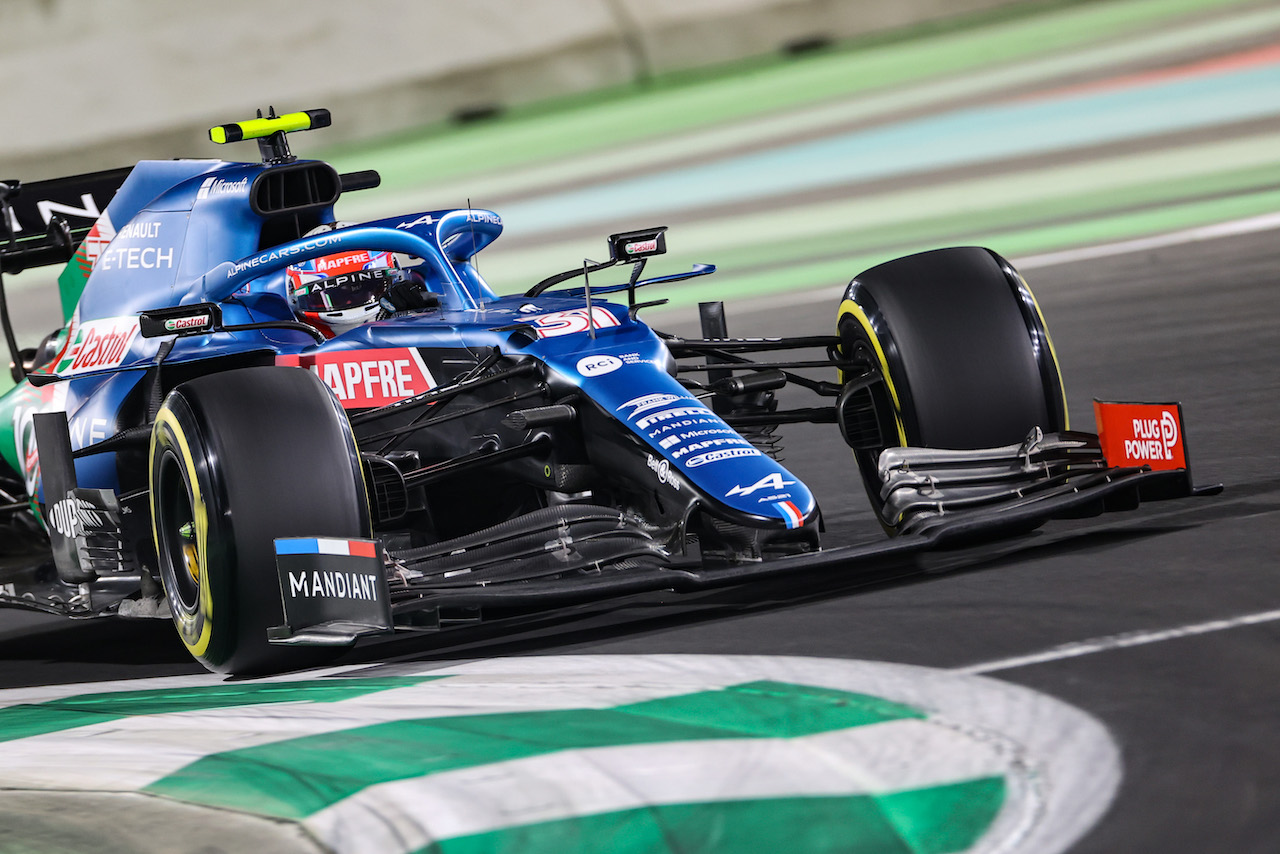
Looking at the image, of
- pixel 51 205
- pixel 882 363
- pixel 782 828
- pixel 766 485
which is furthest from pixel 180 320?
pixel 782 828

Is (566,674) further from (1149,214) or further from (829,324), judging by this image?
(1149,214)

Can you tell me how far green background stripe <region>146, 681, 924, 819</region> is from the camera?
446 cm

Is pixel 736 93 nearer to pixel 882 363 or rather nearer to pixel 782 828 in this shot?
pixel 882 363

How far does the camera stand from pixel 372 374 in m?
7.15

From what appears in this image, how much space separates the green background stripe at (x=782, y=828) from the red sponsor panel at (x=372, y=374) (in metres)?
3.32

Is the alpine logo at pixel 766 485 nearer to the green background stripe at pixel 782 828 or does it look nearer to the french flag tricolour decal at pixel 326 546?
the french flag tricolour decal at pixel 326 546

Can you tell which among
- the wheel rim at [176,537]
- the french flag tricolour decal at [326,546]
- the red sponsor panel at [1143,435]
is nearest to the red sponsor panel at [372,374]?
the wheel rim at [176,537]

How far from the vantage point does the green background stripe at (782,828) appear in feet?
12.3

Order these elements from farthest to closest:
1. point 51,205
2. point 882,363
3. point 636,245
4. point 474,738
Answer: point 51,205, point 636,245, point 882,363, point 474,738

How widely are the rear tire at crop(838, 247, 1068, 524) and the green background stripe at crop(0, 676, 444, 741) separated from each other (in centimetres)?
221

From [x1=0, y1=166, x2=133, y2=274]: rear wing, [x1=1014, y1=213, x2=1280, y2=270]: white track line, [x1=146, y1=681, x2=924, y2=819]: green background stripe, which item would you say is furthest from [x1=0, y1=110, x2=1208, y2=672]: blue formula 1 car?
[x1=1014, y1=213, x2=1280, y2=270]: white track line

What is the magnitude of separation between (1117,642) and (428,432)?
3044mm

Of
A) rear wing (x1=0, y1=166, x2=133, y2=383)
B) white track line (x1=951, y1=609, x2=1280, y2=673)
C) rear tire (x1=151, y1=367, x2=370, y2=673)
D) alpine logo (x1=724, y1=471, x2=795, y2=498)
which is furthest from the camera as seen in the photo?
rear wing (x1=0, y1=166, x2=133, y2=383)

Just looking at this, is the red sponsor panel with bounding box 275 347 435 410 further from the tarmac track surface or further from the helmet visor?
the tarmac track surface
